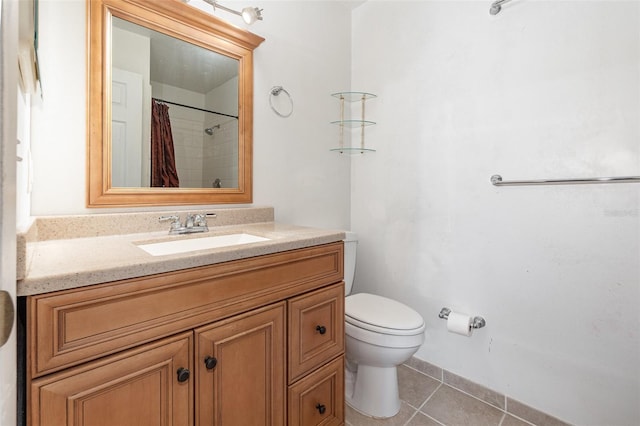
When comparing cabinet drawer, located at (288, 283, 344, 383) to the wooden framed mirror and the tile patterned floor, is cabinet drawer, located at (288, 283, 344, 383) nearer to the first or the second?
the tile patterned floor

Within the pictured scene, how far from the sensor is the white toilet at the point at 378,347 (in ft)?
4.73

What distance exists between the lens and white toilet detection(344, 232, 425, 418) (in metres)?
1.44

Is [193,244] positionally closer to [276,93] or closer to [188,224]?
[188,224]

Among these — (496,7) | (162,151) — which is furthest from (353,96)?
(162,151)

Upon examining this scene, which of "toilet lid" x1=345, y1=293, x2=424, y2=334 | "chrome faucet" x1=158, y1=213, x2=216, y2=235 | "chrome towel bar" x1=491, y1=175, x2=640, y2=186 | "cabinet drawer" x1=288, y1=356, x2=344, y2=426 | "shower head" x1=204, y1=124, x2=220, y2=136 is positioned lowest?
"cabinet drawer" x1=288, y1=356, x2=344, y2=426

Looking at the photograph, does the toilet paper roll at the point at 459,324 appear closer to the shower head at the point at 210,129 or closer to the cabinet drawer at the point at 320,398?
the cabinet drawer at the point at 320,398

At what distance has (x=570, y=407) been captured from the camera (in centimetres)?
140

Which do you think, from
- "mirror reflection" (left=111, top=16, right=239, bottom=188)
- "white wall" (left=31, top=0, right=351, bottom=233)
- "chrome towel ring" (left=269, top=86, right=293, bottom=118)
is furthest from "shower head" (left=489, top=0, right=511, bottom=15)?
"mirror reflection" (left=111, top=16, right=239, bottom=188)

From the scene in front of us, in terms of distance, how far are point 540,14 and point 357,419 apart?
2078mm

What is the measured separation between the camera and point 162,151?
4.57ft

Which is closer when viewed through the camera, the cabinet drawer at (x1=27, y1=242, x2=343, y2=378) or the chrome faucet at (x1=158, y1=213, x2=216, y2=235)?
the cabinet drawer at (x1=27, y1=242, x2=343, y2=378)

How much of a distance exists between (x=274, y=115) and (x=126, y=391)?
1.43 meters

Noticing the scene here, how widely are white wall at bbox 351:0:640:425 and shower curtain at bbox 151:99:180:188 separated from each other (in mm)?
1245

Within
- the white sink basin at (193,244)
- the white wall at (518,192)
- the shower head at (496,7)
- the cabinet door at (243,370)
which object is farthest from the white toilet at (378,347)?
the shower head at (496,7)
